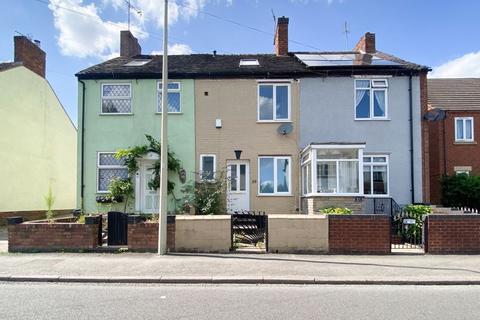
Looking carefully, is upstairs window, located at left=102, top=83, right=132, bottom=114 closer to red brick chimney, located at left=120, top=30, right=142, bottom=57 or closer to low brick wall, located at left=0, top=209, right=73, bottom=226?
red brick chimney, located at left=120, top=30, right=142, bottom=57

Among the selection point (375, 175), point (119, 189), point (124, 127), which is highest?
point (124, 127)

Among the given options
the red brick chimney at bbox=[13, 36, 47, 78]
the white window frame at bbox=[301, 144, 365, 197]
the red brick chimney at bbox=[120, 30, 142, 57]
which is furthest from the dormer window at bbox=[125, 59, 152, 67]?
the white window frame at bbox=[301, 144, 365, 197]

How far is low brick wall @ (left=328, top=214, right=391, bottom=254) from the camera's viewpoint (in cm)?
1032

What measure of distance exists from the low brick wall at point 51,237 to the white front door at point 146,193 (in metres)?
5.40

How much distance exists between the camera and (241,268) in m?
8.70

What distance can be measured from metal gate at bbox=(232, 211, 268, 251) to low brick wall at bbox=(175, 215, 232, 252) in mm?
475

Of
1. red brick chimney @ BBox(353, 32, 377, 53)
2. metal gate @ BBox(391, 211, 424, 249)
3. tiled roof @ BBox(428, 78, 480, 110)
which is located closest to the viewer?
metal gate @ BBox(391, 211, 424, 249)

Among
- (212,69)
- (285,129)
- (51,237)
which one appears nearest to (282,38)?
(212,69)

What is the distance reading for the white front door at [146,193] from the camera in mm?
15891

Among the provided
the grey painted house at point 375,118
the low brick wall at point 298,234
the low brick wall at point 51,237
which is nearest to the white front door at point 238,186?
the grey painted house at point 375,118

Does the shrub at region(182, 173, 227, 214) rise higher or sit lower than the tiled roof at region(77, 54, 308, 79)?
lower

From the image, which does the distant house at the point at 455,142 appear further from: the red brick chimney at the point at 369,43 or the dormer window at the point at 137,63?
the dormer window at the point at 137,63

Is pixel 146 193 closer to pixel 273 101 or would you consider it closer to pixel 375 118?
pixel 273 101

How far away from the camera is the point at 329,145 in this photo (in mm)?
13570
